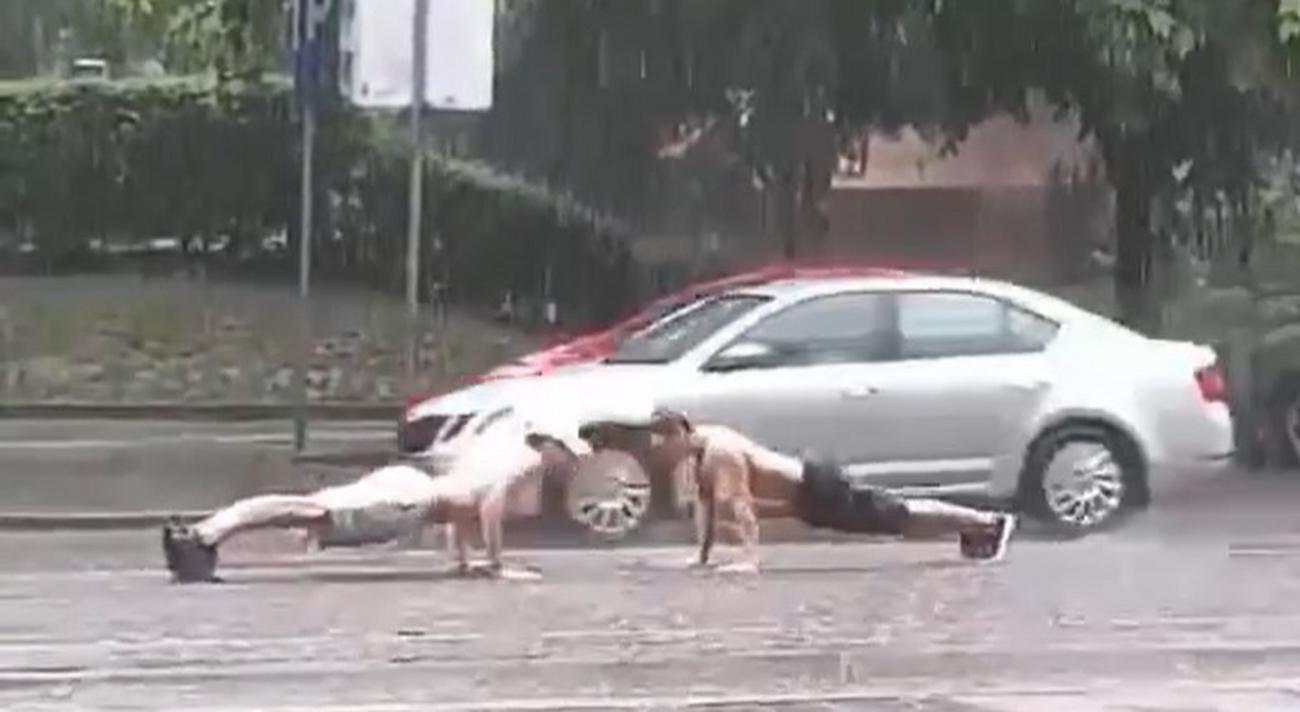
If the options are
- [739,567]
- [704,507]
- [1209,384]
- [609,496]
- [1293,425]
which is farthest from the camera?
[1293,425]

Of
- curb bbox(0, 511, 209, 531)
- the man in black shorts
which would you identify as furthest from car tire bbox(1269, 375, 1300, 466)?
curb bbox(0, 511, 209, 531)

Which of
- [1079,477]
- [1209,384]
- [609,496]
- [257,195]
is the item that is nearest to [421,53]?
[609,496]

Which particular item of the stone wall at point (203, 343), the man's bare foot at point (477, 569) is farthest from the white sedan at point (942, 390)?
the stone wall at point (203, 343)

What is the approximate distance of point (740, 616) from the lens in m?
12.9

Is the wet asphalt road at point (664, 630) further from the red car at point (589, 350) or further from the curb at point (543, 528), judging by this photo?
→ the red car at point (589, 350)

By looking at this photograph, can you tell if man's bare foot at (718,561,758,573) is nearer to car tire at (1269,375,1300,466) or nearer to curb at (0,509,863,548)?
curb at (0,509,863,548)

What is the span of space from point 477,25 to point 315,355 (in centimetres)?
845

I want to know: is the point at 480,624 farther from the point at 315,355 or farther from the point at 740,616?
the point at 315,355

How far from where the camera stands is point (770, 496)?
14859mm

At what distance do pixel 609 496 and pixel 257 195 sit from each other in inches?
677

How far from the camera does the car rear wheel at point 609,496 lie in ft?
51.9

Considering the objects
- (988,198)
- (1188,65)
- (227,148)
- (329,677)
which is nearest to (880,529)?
(329,677)

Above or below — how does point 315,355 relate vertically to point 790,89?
below

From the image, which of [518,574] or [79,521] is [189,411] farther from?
[518,574]
